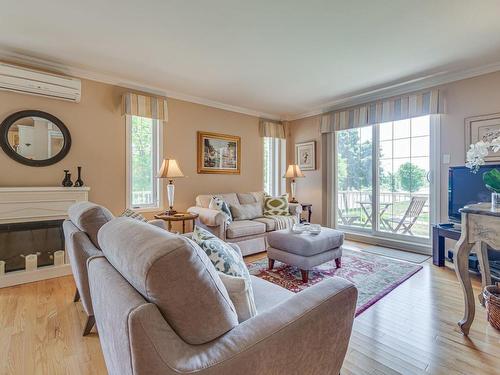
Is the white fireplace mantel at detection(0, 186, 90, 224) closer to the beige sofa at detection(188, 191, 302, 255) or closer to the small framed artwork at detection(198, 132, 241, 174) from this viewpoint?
the beige sofa at detection(188, 191, 302, 255)

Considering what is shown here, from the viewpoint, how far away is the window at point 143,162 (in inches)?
144

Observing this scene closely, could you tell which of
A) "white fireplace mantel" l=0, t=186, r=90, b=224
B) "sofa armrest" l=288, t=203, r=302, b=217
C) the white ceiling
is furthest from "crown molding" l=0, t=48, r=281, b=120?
"sofa armrest" l=288, t=203, r=302, b=217

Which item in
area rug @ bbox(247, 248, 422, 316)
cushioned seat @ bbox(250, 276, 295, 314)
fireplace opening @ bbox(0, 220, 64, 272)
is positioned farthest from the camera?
fireplace opening @ bbox(0, 220, 64, 272)

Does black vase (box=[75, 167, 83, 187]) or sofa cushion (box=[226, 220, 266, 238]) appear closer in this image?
black vase (box=[75, 167, 83, 187])

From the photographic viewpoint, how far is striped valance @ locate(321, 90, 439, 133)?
11.7 feet

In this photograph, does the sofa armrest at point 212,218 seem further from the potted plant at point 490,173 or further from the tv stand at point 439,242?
the tv stand at point 439,242

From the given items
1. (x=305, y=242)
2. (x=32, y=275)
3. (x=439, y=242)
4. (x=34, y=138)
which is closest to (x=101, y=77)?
(x=34, y=138)

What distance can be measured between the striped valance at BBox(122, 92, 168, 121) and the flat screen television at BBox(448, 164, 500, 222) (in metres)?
3.85

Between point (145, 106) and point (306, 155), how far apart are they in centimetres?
304

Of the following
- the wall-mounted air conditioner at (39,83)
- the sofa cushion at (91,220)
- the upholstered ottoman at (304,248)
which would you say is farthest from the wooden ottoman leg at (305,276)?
the wall-mounted air conditioner at (39,83)

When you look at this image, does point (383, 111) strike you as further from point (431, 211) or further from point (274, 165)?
point (274, 165)

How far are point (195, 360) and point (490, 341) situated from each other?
2.07 m

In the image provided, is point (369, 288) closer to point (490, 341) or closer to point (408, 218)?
point (490, 341)

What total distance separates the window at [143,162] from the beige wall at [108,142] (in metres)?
0.10
